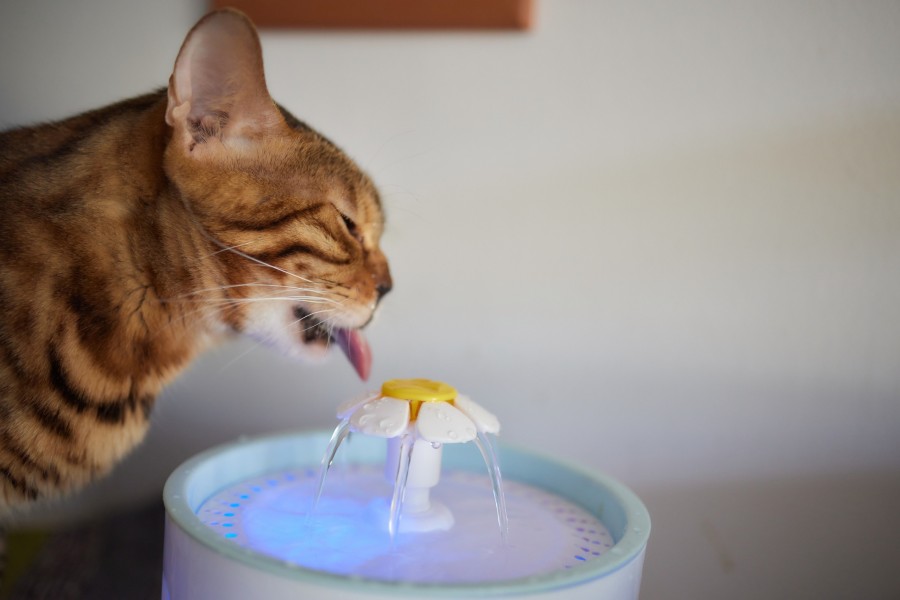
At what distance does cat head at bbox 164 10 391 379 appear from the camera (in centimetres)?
74

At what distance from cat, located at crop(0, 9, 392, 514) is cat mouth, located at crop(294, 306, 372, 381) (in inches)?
1.0

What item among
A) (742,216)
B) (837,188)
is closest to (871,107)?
(837,188)

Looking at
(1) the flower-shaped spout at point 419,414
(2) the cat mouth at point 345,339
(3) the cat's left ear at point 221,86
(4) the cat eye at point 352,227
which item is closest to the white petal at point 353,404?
(1) the flower-shaped spout at point 419,414

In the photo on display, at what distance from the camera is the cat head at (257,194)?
0.74 metres

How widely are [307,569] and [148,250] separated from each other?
43 centimetres

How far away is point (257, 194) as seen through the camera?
78cm

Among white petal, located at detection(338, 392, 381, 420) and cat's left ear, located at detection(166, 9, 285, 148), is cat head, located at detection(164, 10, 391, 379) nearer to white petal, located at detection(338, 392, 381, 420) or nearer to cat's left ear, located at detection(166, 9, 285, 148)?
cat's left ear, located at detection(166, 9, 285, 148)

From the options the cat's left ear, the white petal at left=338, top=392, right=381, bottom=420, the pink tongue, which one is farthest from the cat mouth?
the cat's left ear

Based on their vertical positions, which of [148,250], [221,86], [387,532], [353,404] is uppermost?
[221,86]

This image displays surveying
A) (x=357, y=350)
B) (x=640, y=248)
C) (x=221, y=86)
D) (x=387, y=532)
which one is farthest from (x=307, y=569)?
(x=640, y=248)

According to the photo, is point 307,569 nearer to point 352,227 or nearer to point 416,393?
point 416,393

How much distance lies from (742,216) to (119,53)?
→ 3.29 ft

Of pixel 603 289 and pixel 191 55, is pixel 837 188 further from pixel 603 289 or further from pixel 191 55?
pixel 191 55

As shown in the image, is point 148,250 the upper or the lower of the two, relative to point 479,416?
upper
